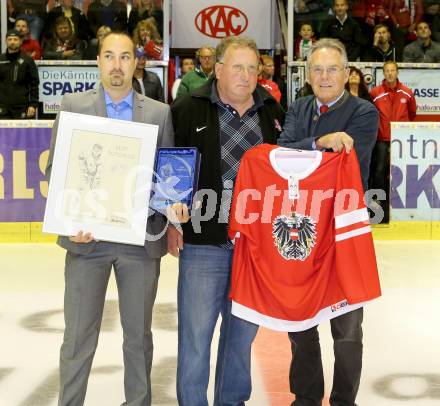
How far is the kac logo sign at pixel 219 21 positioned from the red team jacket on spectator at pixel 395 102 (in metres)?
3.68

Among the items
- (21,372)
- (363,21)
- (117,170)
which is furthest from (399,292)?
(363,21)

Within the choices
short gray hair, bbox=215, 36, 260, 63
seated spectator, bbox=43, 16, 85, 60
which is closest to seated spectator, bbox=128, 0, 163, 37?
seated spectator, bbox=43, 16, 85, 60

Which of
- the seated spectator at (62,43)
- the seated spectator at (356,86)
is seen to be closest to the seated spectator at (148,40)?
the seated spectator at (62,43)

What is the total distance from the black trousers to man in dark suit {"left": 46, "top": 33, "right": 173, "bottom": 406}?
0.72m

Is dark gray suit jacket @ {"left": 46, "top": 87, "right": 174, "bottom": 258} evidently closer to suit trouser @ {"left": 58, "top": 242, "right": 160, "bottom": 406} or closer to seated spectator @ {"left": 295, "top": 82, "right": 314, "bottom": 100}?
suit trouser @ {"left": 58, "top": 242, "right": 160, "bottom": 406}

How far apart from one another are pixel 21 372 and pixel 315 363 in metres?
1.75

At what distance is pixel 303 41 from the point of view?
11.9m

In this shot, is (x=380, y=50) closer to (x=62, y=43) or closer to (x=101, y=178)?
(x=62, y=43)

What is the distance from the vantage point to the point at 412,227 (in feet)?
32.2

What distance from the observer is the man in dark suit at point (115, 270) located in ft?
13.2

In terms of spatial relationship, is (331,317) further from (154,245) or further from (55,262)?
(55,262)

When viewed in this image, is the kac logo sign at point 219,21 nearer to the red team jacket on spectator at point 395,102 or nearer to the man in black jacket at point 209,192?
the red team jacket on spectator at point 395,102

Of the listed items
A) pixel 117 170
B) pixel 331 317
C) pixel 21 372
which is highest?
pixel 117 170

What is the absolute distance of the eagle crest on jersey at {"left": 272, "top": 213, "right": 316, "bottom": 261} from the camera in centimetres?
409
